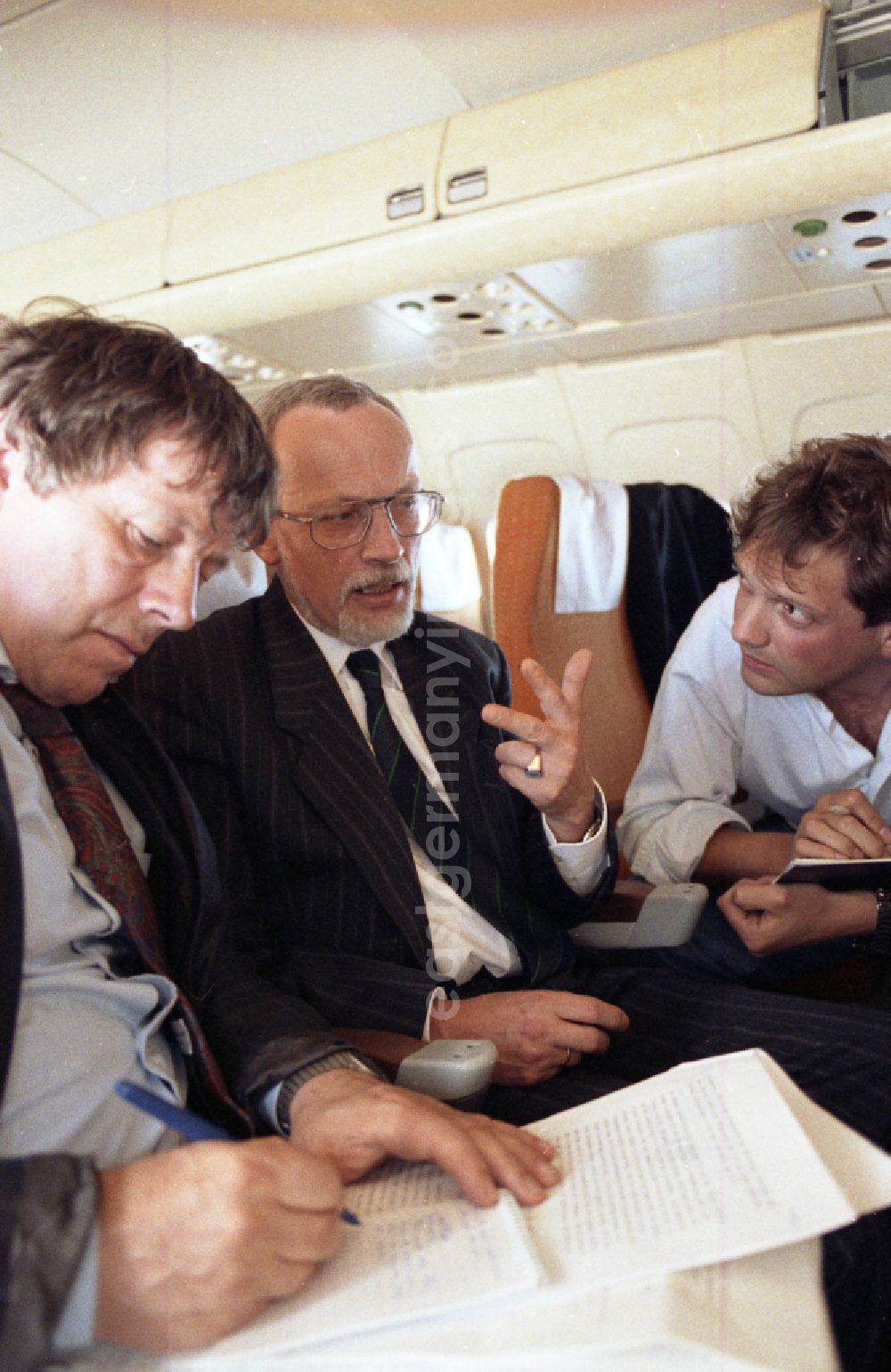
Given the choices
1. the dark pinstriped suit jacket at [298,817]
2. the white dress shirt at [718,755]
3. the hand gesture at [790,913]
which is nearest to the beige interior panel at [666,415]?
the white dress shirt at [718,755]

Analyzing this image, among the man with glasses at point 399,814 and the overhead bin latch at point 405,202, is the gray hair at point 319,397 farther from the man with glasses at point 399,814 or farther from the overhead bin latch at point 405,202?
the overhead bin latch at point 405,202

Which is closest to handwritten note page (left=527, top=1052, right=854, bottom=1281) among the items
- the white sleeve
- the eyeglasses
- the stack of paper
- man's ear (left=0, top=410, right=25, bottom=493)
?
the stack of paper

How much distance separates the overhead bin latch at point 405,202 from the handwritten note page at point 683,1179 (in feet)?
5.80

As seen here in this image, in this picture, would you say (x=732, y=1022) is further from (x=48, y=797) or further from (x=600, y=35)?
(x=600, y=35)

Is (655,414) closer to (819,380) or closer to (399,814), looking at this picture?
(819,380)

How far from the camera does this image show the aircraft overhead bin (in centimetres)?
191

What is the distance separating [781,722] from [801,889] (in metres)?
0.36

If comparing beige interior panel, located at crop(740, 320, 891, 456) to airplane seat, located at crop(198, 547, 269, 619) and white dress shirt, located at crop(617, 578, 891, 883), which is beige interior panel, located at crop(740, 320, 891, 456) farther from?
airplane seat, located at crop(198, 547, 269, 619)

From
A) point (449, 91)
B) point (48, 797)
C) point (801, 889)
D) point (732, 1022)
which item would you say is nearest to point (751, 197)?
point (449, 91)

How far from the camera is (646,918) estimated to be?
161 centimetres

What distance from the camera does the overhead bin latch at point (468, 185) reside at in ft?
7.05

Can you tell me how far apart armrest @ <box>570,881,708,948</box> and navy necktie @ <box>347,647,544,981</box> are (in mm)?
203

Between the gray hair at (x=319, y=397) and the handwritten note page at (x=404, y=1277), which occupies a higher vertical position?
the gray hair at (x=319, y=397)

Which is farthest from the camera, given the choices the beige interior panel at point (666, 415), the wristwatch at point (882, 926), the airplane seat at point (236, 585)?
the beige interior panel at point (666, 415)
